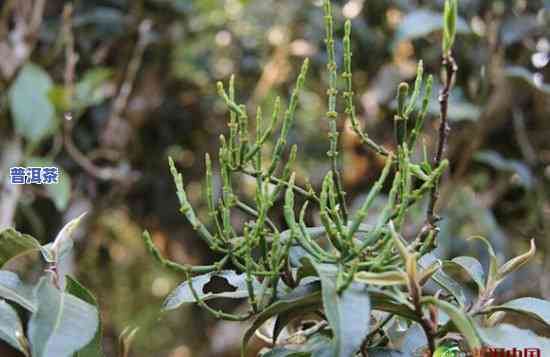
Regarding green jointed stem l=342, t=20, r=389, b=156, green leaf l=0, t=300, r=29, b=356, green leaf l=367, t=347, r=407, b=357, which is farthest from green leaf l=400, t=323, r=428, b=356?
green leaf l=0, t=300, r=29, b=356

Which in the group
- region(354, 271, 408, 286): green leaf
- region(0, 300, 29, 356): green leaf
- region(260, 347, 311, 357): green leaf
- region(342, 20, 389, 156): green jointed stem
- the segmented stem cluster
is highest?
region(342, 20, 389, 156): green jointed stem

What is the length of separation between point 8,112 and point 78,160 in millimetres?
135

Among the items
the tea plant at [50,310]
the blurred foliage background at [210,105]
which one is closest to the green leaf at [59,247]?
the tea plant at [50,310]

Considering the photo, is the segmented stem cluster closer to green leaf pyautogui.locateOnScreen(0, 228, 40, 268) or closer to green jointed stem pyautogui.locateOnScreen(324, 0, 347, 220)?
green jointed stem pyautogui.locateOnScreen(324, 0, 347, 220)

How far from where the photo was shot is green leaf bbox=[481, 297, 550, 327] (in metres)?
0.42

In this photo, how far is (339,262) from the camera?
0.39 metres

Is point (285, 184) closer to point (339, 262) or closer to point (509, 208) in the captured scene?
point (339, 262)

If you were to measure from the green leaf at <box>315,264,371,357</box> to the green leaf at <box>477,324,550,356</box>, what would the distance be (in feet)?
0.20

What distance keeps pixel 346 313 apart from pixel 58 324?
148 millimetres

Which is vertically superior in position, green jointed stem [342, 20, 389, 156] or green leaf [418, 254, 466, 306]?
green jointed stem [342, 20, 389, 156]

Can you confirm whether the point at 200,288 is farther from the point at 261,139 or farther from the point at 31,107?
the point at 31,107

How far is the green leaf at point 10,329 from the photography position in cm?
45

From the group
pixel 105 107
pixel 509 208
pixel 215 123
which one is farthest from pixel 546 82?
pixel 105 107

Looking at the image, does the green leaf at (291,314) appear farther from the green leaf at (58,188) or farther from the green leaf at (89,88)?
the green leaf at (89,88)
